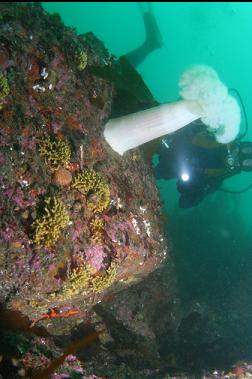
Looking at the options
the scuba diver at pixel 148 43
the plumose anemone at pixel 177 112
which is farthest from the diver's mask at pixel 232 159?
the scuba diver at pixel 148 43

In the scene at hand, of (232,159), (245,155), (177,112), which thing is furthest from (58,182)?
(245,155)

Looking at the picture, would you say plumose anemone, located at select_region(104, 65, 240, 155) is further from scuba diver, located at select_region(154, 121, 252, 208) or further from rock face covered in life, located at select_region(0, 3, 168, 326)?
scuba diver, located at select_region(154, 121, 252, 208)

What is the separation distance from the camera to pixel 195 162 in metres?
8.62

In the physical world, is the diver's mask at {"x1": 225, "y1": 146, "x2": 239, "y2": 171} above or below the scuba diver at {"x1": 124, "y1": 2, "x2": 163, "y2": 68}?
below

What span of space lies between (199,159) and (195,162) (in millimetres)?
137

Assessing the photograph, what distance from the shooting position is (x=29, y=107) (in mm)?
4418

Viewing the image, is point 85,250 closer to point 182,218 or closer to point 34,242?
point 34,242

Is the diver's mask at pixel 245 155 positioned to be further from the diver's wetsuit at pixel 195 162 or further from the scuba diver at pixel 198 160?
the diver's wetsuit at pixel 195 162

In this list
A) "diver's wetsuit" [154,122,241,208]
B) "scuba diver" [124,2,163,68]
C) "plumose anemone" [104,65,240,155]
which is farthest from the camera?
"scuba diver" [124,2,163,68]

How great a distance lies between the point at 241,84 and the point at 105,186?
122m

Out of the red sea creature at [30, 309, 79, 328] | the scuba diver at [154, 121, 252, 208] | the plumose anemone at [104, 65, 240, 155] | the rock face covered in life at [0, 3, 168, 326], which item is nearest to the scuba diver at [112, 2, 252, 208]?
the scuba diver at [154, 121, 252, 208]

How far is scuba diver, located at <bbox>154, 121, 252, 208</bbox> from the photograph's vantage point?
8344mm

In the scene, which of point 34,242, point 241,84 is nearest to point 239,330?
point 34,242

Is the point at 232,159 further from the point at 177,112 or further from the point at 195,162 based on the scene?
the point at 177,112
